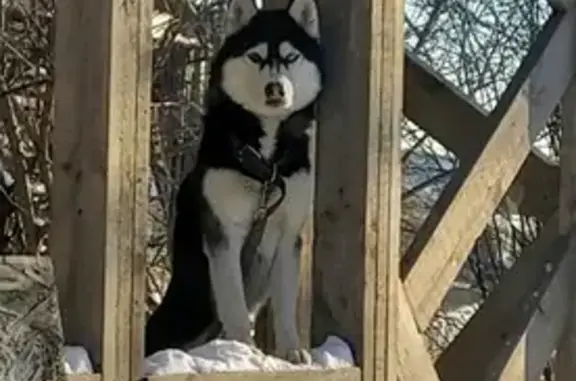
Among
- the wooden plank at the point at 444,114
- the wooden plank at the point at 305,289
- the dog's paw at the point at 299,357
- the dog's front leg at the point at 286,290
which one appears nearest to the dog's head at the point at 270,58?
the dog's front leg at the point at 286,290

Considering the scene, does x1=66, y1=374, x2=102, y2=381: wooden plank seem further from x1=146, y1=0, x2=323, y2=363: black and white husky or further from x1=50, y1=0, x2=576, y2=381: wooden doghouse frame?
x1=146, y1=0, x2=323, y2=363: black and white husky

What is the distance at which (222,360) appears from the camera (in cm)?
348

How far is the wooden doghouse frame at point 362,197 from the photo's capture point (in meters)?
3.12

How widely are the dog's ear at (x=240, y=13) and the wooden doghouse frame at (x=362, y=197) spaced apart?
1.42 ft

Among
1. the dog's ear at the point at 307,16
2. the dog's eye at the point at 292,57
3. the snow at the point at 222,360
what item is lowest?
the snow at the point at 222,360

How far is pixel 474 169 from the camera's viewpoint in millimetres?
4559

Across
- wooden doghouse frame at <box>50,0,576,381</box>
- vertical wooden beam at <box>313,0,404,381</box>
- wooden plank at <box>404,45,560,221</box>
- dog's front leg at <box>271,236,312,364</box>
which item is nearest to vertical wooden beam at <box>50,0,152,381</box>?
wooden doghouse frame at <box>50,0,576,381</box>

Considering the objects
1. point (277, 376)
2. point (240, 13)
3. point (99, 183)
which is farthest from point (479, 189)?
→ point (99, 183)

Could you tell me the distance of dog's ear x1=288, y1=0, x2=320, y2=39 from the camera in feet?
14.1

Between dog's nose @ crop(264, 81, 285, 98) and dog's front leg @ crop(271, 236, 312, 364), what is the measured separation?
0.46 metres

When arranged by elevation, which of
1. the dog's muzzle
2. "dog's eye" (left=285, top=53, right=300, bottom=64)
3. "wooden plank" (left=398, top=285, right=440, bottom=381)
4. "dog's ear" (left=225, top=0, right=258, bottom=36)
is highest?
"dog's ear" (left=225, top=0, right=258, bottom=36)

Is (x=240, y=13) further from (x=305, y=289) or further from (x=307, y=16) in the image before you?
(x=305, y=289)

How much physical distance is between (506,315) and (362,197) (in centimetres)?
130

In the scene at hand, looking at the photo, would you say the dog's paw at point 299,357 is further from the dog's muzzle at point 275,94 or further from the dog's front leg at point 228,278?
the dog's muzzle at point 275,94
